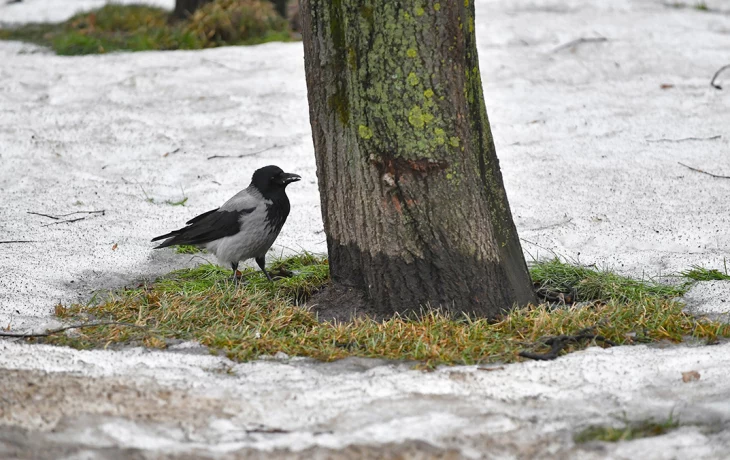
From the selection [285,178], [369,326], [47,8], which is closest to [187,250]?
[285,178]

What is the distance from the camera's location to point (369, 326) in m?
4.59

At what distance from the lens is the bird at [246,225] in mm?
5607

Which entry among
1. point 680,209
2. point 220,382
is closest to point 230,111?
point 680,209

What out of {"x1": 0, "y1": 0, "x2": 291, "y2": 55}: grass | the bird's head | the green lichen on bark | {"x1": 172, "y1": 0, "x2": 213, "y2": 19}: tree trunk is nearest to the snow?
{"x1": 0, "y1": 0, "x2": 291, "y2": 55}: grass

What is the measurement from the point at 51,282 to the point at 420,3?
3044 mm

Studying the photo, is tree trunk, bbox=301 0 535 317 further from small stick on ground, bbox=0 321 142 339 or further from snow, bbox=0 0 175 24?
snow, bbox=0 0 175 24

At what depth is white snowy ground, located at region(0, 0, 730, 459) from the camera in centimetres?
345

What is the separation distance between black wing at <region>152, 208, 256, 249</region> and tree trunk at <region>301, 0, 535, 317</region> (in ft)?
3.15

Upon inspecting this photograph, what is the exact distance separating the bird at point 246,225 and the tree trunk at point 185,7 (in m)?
7.69

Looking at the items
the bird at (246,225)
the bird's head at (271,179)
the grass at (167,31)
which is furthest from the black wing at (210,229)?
the grass at (167,31)

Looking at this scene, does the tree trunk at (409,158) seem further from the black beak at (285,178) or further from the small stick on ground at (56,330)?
the small stick on ground at (56,330)

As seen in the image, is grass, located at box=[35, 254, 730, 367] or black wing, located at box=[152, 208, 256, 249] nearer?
grass, located at box=[35, 254, 730, 367]

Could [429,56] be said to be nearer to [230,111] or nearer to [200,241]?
[200,241]

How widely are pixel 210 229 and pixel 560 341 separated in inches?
99.8
